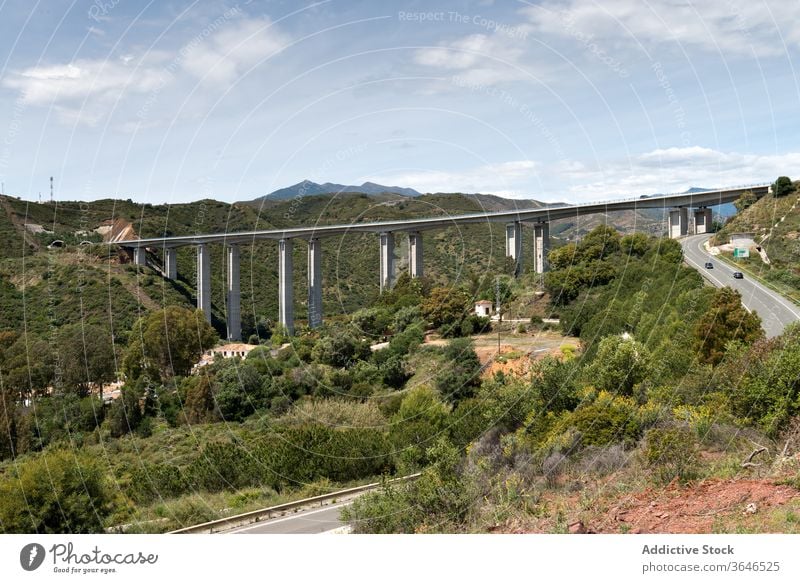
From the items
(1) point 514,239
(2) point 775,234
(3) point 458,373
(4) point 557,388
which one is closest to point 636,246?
(2) point 775,234

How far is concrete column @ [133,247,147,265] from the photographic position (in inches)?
2879

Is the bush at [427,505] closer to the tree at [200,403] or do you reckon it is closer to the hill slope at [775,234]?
the hill slope at [775,234]

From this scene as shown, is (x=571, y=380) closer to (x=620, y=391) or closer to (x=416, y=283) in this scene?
(x=620, y=391)

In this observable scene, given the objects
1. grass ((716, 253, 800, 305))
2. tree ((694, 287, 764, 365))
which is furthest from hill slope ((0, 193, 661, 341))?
tree ((694, 287, 764, 365))

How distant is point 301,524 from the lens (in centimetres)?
1200

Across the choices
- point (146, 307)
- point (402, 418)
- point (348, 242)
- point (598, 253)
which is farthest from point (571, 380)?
point (348, 242)

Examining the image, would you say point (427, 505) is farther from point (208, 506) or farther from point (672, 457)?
point (208, 506)

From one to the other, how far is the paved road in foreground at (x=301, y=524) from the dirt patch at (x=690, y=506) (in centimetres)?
488

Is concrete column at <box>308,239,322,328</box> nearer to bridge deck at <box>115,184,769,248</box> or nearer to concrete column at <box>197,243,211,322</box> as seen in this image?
bridge deck at <box>115,184,769,248</box>

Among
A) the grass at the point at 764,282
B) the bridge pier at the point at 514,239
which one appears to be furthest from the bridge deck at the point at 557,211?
the grass at the point at 764,282

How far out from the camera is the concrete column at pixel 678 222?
53188mm

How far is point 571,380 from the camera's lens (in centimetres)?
1497

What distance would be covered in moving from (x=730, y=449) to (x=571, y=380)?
5161mm

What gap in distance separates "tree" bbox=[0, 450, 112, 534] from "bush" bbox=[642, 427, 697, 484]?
32.4 ft
